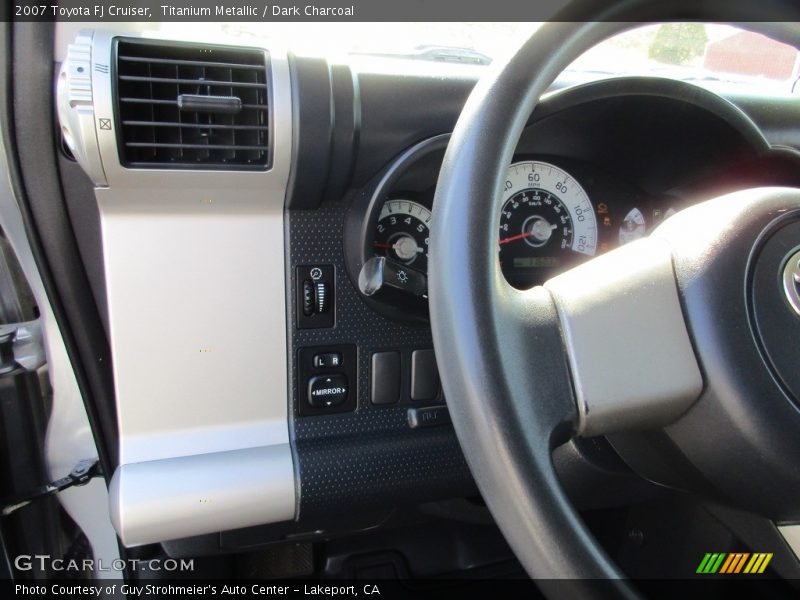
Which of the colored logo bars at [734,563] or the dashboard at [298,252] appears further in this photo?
the colored logo bars at [734,563]

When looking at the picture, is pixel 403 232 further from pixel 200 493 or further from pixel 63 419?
pixel 63 419

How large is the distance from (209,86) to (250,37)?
15cm

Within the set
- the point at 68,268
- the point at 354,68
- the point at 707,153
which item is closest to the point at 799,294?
the point at 707,153

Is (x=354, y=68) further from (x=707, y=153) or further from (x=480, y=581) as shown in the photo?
(x=480, y=581)

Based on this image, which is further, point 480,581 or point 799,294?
point 480,581

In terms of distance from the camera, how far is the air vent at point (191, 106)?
846mm

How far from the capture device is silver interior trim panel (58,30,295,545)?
36.4 inches

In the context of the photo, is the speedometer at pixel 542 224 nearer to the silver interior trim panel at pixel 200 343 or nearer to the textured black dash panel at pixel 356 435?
the textured black dash panel at pixel 356 435

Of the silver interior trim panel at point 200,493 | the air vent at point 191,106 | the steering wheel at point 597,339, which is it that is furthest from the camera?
the silver interior trim panel at point 200,493

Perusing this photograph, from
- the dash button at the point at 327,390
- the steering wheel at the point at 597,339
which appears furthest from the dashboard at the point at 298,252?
the steering wheel at the point at 597,339

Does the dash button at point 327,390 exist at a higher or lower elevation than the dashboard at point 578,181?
lower

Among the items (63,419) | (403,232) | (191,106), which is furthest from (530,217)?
(63,419)

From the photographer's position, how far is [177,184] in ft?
2.97

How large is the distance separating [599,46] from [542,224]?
36 centimetres
